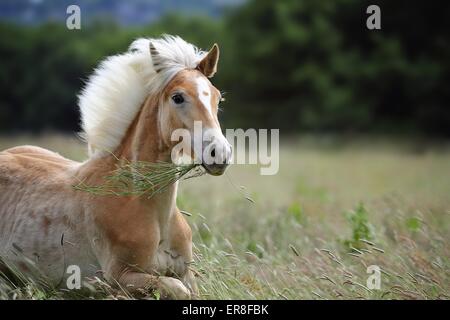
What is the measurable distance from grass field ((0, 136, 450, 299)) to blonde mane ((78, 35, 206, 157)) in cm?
101

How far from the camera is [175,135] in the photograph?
5.45m

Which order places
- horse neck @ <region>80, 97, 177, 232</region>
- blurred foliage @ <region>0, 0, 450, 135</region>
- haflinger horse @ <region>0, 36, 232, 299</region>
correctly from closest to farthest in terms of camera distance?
haflinger horse @ <region>0, 36, 232, 299</region> → horse neck @ <region>80, 97, 177, 232</region> → blurred foliage @ <region>0, 0, 450, 135</region>

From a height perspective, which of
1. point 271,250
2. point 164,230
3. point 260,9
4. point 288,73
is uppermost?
point 260,9

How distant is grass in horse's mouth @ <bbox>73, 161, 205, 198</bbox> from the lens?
17.7 ft

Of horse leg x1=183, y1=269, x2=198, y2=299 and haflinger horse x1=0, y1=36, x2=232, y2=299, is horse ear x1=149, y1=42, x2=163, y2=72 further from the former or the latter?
horse leg x1=183, y1=269, x2=198, y2=299

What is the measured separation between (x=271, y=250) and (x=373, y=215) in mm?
2289

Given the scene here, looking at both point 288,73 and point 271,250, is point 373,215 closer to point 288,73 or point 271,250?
point 271,250

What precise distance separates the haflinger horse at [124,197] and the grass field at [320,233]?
415mm

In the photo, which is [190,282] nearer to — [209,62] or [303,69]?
[209,62]

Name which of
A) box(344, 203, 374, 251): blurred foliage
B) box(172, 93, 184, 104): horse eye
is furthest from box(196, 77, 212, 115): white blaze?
box(344, 203, 374, 251): blurred foliage

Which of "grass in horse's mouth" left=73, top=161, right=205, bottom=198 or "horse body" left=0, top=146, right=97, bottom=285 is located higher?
"grass in horse's mouth" left=73, top=161, right=205, bottom=198

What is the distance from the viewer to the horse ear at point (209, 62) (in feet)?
18.7

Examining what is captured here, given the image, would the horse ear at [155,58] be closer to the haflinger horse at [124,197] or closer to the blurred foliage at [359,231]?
the haflinger horse at [124,197]
